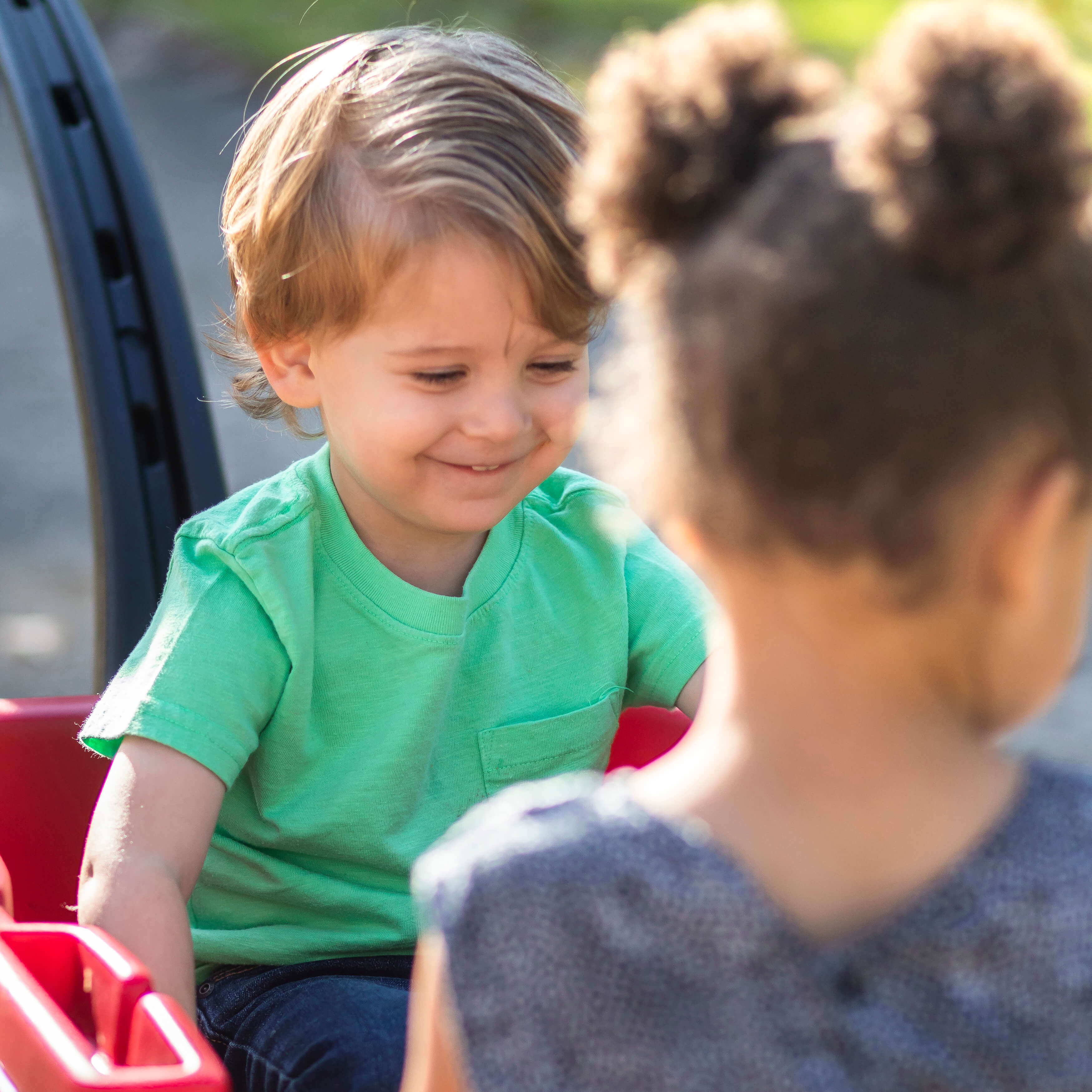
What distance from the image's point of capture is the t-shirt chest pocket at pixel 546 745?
1.23 metres

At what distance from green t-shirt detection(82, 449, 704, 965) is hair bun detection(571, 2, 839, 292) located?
0.58 m

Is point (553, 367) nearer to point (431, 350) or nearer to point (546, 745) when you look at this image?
point (431, 350)

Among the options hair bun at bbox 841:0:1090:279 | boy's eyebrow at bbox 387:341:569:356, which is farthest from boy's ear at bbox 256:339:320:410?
hair bun at bbox 841:0:1090:279

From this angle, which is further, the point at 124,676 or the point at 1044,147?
the point at 124,676

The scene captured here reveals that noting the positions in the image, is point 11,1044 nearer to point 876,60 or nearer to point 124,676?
point 124,676

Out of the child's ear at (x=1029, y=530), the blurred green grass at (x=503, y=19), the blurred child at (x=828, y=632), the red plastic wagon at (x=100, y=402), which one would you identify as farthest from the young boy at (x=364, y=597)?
the blurred green grass at (x=503, y=19)

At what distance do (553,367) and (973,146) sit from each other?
24.0 inches

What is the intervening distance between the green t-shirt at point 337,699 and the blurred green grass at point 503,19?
4.31 metres

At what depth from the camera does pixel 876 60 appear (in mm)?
577

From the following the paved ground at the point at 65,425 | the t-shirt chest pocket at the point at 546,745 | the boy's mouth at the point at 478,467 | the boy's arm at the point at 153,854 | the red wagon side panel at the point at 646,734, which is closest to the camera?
the boy's arm at the point at 153,854

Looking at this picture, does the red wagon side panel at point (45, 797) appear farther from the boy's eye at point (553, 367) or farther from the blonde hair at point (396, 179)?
the boy's eye at point (553, 367)

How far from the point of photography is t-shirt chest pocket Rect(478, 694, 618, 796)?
1.23 m

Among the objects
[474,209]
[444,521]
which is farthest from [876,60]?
[444,521]

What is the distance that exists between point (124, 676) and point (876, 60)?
741 mm
